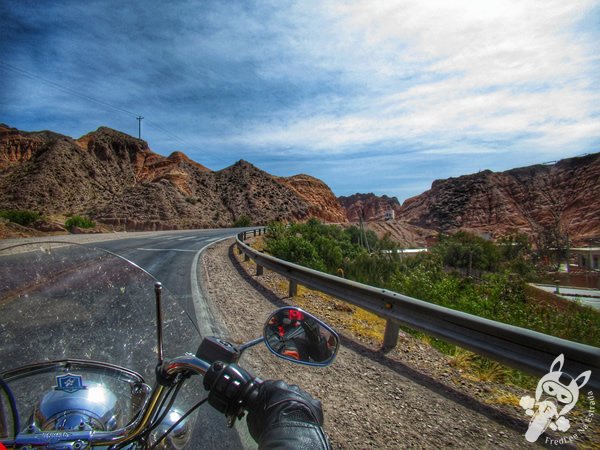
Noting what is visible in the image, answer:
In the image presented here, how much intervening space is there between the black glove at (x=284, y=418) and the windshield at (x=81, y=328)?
0.59m

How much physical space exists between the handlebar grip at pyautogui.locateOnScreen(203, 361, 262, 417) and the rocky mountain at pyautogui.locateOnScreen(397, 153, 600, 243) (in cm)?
13013

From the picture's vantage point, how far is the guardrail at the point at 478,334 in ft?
8.71

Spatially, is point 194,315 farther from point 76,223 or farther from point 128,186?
point 128,186

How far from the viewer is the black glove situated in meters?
1.01

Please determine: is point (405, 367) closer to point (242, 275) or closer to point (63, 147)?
point (242, 275)

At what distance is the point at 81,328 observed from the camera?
1.59m

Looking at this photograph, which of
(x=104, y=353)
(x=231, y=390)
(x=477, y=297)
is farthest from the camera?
(x=477, y=297)

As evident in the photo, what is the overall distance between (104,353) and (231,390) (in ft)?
2.21

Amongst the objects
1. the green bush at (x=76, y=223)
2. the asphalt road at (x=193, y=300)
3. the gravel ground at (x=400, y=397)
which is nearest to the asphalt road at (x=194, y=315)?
the asphalt road at (x=193, y=300)

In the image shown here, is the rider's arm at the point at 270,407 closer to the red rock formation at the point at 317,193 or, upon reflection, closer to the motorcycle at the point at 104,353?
the motorcycle at the point at 104,353

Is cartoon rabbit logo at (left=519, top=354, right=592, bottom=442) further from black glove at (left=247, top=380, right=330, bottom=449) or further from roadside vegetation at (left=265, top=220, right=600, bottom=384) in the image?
black glove at (left=247, top=380, right=330, bottom=449)

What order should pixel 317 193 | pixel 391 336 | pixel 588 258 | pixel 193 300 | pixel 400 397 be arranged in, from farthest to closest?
pixel 317 193
pixel 588 258
pixel 193 300
pixel 391 336
pixel 400 397

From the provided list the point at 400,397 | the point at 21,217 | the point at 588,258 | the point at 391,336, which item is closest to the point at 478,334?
the point at 400,397

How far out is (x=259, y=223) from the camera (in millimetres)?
76062
